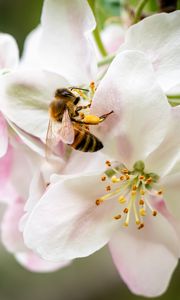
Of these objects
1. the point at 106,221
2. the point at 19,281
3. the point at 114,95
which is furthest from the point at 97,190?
the point at 19,281

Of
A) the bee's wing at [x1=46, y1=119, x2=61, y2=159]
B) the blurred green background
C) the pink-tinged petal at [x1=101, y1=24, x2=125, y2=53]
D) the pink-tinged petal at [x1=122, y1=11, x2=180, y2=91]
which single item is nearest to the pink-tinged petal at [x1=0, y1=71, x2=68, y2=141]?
the bee's wing at [x1=46, y1=119, x2=61, y2=159]

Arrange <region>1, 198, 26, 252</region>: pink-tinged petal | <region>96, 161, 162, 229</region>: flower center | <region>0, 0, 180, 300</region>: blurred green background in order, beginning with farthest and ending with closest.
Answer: <region>0, 0, 180, 300</region>: blurred green background → <region>1, 198, 26, 252</region>: pink-tinged petal → <region>96, 161, 162, 229</region>: flower center

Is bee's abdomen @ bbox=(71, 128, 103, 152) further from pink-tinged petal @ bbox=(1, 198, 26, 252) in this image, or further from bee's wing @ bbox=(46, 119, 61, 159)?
pink-tinged petal @ bbox=(1, 198, 26, 252)

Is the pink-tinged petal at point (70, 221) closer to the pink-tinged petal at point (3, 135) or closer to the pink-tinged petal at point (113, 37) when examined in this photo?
the pink-tinged petal at point (3, 135)

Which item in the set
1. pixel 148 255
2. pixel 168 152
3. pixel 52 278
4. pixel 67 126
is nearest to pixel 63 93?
pixel 67 126

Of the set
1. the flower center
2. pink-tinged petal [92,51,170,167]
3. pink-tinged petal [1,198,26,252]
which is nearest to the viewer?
pink-tinged petal [92,51,170,167]

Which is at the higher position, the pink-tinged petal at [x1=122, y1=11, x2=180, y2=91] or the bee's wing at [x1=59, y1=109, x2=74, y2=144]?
the pink-tinged petal at [x1=122, y1=11, x2=180, y2=91]
